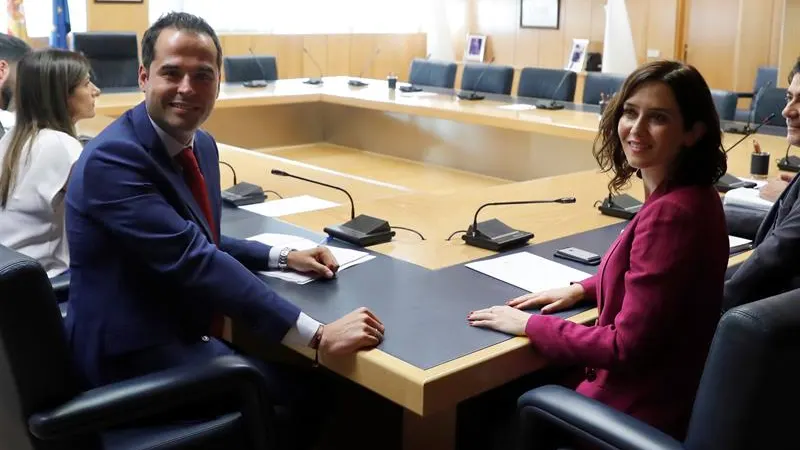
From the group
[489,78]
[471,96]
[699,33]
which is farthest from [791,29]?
[699,33]

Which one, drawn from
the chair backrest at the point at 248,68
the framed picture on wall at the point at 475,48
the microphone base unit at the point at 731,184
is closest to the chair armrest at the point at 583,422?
the microphone base unit at the point at 731,184

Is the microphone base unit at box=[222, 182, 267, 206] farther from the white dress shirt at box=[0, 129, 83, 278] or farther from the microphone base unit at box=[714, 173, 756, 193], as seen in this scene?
the microphone base unit at box=[714, 173, 756, 193]

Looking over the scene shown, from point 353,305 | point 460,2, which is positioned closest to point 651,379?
point 353,305

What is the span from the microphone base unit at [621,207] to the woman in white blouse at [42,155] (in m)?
1.56

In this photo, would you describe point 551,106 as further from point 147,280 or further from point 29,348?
point 29,348

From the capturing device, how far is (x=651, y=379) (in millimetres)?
1555

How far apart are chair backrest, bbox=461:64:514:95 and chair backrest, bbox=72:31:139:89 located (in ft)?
7.68

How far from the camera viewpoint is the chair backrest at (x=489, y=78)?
19.7 feet

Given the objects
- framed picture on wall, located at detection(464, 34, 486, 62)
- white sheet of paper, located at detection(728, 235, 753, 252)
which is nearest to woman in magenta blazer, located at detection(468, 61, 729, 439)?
white sheet of paper, located at detection(728, 235, 753, 252)

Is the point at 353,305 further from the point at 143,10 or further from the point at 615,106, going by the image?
the point at 143,10

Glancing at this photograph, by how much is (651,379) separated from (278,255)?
0.90 metres

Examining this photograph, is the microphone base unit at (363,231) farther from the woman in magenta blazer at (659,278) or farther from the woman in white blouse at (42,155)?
the woman in white blouse at (42,155)

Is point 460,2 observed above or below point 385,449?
above

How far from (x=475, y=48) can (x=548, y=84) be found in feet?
12.8
